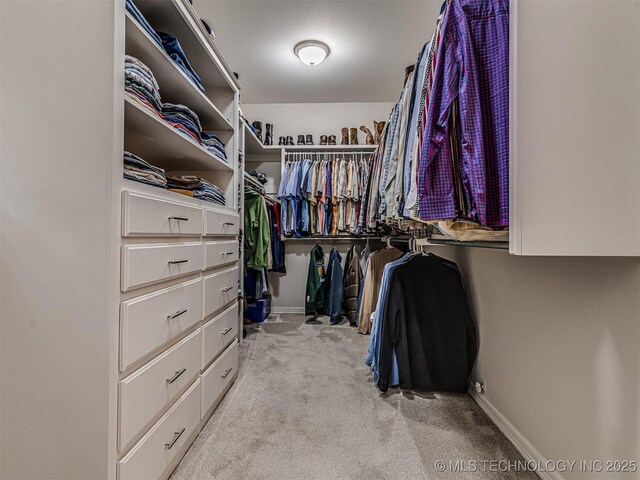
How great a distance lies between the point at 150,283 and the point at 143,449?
1.73 ft

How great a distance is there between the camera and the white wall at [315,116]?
11.3 feet

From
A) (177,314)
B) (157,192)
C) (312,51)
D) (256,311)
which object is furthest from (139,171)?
(256,311)

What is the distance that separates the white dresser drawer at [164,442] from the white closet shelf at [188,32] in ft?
5.36

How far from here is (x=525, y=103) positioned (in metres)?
0.69

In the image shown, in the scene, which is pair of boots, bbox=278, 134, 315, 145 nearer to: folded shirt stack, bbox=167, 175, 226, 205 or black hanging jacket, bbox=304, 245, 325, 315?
black hanging jacket, bbox=304, 245, 325, 315

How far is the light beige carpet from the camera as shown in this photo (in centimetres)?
110

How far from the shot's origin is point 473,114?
0.77 m

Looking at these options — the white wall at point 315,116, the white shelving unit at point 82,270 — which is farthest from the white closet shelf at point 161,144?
the white wall at point 315,116

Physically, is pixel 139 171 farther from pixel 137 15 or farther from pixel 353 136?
pixel 353 136

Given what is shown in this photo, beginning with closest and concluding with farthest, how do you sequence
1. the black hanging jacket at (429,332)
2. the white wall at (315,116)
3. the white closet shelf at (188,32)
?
the white closet shelf at (188,32) < the black hanging jacket at (429,332) < the white wall at (315,116)

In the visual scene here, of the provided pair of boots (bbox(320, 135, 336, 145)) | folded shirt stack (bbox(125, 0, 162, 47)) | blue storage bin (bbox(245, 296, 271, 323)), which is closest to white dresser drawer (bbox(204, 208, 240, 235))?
folded shirt stack (bbox(125, 0, 162, 47))

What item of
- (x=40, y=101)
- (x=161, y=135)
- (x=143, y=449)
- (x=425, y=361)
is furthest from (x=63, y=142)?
(x=425, y=361)

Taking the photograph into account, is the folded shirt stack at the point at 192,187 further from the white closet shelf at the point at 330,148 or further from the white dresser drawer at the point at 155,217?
the white closet shelf at the point at 330,148

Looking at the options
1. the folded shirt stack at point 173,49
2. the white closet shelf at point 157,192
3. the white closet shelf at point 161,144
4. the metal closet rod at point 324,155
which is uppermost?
the metal closet rod at point 324,155
